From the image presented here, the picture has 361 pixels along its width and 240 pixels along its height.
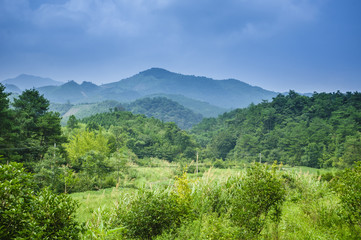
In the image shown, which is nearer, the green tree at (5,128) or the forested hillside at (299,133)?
the green tree at (5,128)

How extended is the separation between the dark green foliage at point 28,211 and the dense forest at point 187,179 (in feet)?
0.03

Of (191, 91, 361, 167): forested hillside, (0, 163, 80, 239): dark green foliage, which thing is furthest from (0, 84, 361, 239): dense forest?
(191, 91, 361, 167): forested hillside

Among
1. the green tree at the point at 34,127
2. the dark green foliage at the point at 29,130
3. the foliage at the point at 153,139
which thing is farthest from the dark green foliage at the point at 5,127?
the foliage at the point at 153,139

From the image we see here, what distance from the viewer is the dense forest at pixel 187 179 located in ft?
8.87

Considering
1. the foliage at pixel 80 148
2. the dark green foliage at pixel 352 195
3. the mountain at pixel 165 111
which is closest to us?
the dark green foliage at pixel 352 195

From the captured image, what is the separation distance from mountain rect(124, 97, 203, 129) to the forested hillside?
64873 mm

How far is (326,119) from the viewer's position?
4062 cm

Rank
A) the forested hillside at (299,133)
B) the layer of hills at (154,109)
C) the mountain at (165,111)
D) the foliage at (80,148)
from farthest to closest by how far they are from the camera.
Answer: the mountain at (165,111)
the layer of hills at (154,109)
the forested hillside at (299,133)
the foliage at (80,148)

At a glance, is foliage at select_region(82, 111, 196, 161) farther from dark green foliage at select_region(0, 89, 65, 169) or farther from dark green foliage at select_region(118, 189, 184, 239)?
dark green foliage at select_region(118, 189, 184, 239)

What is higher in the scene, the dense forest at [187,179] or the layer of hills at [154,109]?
the layer of hills at [154,109]

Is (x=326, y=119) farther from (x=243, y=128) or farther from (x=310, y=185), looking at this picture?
(x=310, y=185)

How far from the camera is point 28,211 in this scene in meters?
2.39

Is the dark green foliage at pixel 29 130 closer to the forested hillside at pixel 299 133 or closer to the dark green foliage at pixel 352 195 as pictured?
the dark green foliage at pixel 352 195

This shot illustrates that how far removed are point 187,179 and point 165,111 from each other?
4596 inches
